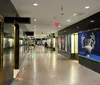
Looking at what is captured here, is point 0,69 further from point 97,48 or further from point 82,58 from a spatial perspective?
point 82,58

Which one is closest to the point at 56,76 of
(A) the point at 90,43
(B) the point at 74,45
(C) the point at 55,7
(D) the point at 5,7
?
(C) the point at 55,7

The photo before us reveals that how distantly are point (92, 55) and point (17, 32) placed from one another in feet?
14.4

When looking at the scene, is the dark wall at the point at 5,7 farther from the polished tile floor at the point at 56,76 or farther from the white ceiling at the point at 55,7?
the polished tile floor at the point at 56,76

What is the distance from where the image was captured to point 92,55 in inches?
356

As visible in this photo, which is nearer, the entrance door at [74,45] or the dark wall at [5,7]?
the dark wall at [5,7]

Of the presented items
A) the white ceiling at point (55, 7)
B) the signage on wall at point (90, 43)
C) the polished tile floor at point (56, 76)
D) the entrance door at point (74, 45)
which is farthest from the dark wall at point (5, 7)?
the entrance door at point (74, 45)

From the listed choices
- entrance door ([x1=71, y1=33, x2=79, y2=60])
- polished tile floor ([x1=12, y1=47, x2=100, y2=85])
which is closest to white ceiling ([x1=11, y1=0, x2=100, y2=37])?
polished tile floor ([x1=12, y1=47, x2=100, y2=85])

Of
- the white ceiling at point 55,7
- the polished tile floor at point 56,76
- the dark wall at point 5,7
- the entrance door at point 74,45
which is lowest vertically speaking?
the polished tile floor at point 56,76

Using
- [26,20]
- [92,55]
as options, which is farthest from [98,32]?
[26,20]

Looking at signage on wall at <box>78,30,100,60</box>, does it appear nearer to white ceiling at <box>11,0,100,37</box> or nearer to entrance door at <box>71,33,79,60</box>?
white ceiling at <box>11,0,100,37</box>

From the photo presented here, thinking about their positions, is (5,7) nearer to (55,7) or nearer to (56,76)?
(55,7)

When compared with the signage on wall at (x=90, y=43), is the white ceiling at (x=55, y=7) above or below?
above

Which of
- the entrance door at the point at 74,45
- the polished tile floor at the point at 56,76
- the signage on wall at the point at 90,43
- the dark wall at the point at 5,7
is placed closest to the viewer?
the dark wall at the point at 5,7

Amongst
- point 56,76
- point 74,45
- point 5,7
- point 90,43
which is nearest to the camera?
point 5,7
